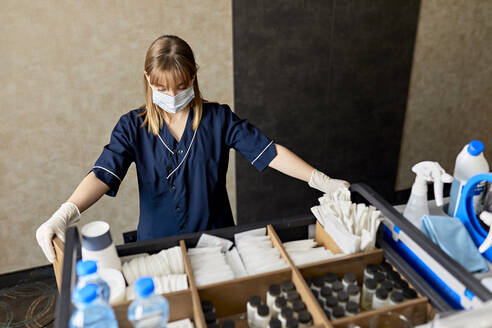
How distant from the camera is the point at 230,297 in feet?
3.57

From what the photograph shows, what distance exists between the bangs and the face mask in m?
0.05

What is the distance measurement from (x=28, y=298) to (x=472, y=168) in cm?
258

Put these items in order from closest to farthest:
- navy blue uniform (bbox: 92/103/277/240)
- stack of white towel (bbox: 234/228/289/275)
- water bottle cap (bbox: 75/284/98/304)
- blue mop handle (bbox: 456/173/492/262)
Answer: water bottle cap (bbox: 75/284/98/304)
stack of white towel (bbox: 234/228/289/275)
blue mop handle (bbox: 456/173/492/262)
navy blue uniform (bbox: 92/103/277/240)

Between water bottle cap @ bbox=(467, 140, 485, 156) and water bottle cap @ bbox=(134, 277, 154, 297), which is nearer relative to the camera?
water bottle cap @ bbox=(134, 277, 154, 297)

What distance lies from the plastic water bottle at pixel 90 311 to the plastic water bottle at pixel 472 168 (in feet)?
4.07

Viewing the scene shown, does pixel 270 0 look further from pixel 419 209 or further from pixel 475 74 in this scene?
pixel 475 74

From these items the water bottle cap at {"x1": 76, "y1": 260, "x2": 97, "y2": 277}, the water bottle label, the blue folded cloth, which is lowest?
the blue folded cloth

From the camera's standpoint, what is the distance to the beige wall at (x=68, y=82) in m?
2.27

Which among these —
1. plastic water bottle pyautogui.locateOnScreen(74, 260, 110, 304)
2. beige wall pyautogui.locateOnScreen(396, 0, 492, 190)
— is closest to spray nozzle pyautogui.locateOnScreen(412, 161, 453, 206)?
plastic water bottle pyautogui.locateOnScreen(74, 260, 110, 304)

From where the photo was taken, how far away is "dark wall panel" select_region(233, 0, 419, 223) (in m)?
2.60

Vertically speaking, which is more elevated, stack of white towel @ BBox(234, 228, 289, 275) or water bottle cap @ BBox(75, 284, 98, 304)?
water bottle cap @ BBox(75, 284, 98, 304)

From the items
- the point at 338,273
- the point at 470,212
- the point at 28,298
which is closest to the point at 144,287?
the point at 338,273

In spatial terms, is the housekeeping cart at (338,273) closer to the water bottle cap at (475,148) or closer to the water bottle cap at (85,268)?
the water bottle cap at (85,268)

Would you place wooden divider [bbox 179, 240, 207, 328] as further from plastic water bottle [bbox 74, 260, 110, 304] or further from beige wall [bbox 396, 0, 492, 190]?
beige wall [bbox 396, 0, 492, 190]
